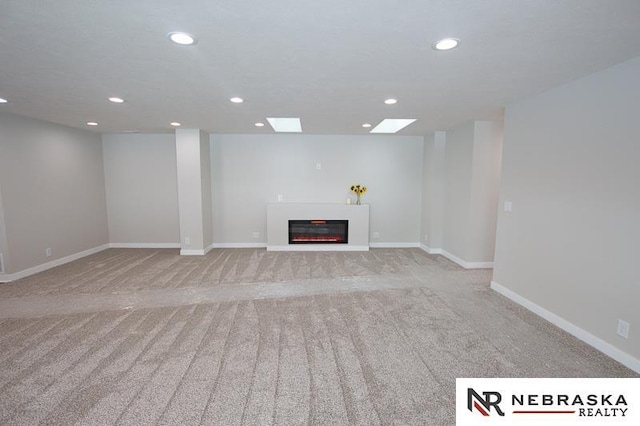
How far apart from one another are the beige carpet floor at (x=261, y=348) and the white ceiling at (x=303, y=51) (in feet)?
7.83

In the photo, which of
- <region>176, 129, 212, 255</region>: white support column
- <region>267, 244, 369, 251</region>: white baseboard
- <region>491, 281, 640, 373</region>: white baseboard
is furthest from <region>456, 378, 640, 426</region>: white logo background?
<region>176, 129, 212, 255</region>: white support column

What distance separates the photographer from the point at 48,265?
458 cm

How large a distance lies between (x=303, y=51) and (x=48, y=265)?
17.7 feet

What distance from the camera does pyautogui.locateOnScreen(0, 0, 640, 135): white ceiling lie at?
5.23 feet

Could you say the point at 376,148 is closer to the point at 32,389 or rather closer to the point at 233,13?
the point at 233,13

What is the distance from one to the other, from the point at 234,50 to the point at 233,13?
48cm

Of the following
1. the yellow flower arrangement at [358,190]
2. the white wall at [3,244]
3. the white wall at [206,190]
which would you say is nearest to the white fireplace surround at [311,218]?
the yellow flower arrangement at [358,190]

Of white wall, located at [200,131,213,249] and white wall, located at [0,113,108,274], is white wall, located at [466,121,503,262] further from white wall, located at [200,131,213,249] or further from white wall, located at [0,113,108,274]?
white wall, located at [0,113,108,274]

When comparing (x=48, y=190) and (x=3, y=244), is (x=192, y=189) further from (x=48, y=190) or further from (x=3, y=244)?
(x=3, y=244)

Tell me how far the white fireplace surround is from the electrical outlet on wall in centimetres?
388

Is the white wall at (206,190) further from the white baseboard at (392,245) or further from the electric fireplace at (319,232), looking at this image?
the white baseboard at (392,245)

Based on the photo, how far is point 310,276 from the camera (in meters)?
4.30

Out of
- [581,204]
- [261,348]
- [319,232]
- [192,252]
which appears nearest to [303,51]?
[261,348]

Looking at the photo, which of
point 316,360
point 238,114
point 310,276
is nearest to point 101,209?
point 238,114
